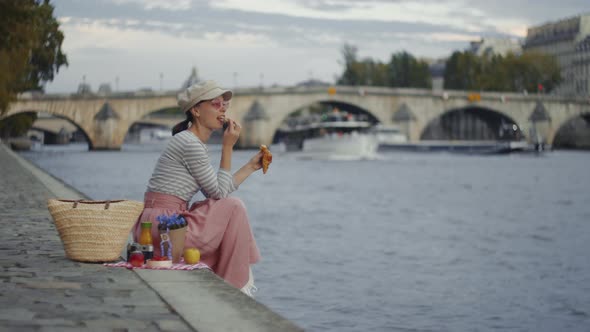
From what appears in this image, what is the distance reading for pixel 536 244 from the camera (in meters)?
17.2

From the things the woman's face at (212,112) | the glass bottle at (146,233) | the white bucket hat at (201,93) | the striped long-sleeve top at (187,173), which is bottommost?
the glass bottle at (146,233)

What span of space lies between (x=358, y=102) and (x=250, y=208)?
5466 cm

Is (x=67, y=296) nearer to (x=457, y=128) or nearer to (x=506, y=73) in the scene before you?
(x=506, y=73)

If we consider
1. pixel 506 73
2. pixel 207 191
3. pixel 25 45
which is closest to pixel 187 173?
pixel 207 191

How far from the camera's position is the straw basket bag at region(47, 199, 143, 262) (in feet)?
19.7

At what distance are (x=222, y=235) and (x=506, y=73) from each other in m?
94.8

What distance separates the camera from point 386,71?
337 feet

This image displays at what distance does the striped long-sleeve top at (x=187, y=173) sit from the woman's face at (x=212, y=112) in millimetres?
Answer: 122

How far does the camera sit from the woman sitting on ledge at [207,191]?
19.6 ft

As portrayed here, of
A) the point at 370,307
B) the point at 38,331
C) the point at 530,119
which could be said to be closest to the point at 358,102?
the point at 530,119

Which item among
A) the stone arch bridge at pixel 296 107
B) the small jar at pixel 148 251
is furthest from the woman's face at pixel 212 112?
the stone arch bridge at pixel 296 107

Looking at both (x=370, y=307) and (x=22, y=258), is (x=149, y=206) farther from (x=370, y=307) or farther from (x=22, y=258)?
(x=370, y=307)

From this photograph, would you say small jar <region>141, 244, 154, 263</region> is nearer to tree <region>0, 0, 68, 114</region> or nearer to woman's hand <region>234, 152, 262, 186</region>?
woman's hand <region>234, 152, 262, 186</region>

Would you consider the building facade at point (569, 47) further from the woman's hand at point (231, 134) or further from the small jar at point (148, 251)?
the small jar at point (148, 251)
